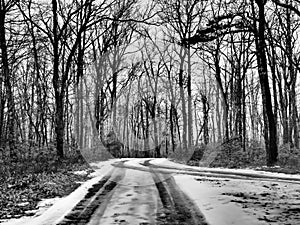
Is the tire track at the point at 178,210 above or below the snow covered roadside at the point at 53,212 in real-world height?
below

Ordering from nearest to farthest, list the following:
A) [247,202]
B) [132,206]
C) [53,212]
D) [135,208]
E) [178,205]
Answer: [53,212] < [135,208] < [132,206] < [178,205] < [247,202]

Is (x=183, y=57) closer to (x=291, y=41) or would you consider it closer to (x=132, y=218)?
(x=291, y=41)

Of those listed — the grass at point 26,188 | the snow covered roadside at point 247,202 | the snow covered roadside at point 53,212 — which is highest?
the grass at point 26,188

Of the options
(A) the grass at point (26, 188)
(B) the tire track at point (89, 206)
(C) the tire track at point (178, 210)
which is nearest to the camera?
(C) the tire track at point (178, 210)

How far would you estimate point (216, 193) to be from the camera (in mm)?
10047

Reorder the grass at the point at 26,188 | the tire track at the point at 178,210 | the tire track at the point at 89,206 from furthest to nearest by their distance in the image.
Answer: the grass at the point at 26,188 < the tire track at the point at 89,206 < the tire track at the point at 178,210

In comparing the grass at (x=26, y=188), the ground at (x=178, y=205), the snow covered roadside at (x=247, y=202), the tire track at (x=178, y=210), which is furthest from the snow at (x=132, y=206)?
the grass at (x=26, y=188)

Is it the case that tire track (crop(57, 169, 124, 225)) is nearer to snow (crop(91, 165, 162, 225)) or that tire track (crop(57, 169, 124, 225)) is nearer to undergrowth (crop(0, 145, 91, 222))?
snow (crop(91, 165, 162, 225))

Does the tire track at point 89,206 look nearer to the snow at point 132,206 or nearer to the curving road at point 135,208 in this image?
the curving road at point 135,208

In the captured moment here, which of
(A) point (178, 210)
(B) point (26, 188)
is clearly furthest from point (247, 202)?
(B) point (26, 188)

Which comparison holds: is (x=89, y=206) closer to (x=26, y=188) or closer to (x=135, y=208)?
(x=135, y=208)

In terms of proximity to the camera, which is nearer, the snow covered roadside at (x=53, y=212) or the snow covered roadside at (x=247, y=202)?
the snow covered roadside at (x=53, y=212)

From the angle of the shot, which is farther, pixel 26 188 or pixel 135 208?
pixel 26 188

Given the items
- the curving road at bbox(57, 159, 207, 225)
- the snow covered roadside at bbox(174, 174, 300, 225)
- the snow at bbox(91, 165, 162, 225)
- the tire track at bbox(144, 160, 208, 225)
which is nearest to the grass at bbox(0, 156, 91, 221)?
the curving road at bbox(57, 159, 207, 225)
